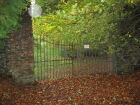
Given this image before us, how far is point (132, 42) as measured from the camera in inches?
384

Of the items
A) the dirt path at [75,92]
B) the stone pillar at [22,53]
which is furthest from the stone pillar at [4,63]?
the stone pillar at [22,53]

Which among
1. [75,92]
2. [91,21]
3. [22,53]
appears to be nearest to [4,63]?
[22,53]

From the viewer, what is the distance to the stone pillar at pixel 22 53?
7.74 m

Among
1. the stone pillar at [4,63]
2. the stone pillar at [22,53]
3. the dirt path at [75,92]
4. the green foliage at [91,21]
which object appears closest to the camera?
the dirt path at [75,92]

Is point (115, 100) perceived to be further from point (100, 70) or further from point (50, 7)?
point (50, 7)

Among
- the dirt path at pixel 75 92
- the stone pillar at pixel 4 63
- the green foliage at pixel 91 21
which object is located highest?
the green foliage at pixel 91 21

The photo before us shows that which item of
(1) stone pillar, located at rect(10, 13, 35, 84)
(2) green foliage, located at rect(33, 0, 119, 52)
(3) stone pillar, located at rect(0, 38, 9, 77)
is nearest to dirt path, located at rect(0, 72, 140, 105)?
(1) stone pillar, located at rect(10, 13, 35, 84)

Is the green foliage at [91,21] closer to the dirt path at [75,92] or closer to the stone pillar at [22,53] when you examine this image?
the stone pillar at [22,53]

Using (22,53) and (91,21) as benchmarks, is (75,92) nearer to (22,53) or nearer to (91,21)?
(22,53)

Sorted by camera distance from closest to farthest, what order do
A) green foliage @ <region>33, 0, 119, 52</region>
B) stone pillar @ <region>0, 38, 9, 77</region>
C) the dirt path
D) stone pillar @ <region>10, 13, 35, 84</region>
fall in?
the dirt path
stone pillar @ <region>10, 13, 35, 84</region>
stone pillar @ <region>0, 38, 9, 77</region>
green foliage @ <region>33, 0, 119, 52</region>

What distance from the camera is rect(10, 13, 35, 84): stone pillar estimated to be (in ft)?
25.4

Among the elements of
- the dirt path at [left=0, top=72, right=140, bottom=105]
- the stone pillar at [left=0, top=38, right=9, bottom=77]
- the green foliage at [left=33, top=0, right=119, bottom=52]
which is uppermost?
the green foliage at [left=33, top=0, right=119, bottom=52]

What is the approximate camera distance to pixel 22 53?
7.79 m

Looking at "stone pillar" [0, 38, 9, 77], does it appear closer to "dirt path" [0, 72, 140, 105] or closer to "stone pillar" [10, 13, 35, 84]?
"dirt path" [0, 72, 140, 105]
